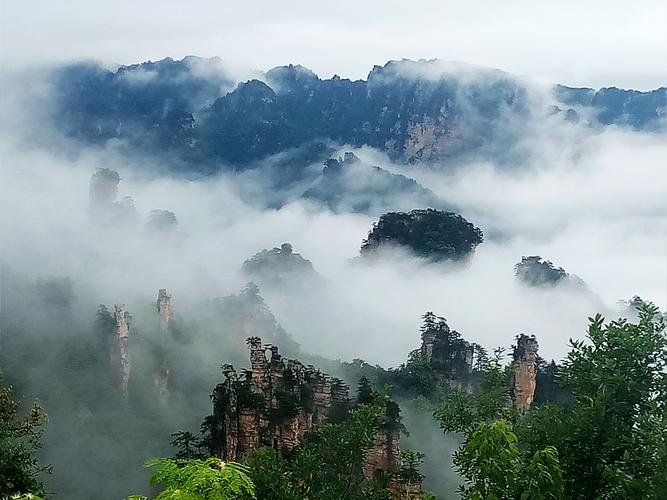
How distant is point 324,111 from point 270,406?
143718mm

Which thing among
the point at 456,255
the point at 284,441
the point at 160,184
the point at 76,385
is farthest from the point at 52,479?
the point at 160,184

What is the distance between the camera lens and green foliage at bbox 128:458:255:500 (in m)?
7.98

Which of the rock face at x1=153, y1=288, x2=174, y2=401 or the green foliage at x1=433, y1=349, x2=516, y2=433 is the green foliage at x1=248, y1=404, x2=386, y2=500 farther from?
the rock face at x1=153, y1=288, x2=174, y2=401

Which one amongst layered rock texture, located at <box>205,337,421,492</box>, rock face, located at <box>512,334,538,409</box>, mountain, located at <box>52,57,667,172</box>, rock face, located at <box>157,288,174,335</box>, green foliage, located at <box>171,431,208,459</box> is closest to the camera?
layered rock texture, located at <box>205,337,421,492</box>

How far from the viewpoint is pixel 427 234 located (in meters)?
63.1

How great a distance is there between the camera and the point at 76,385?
37250 millimetres

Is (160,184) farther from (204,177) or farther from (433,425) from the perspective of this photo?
(433,425)

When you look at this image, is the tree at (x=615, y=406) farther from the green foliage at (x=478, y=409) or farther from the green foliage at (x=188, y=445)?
the green foliage at (x=188, y=445)

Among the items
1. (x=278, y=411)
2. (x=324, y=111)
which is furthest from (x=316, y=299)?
(x=324, y=111)

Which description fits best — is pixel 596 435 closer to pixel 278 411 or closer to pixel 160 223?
pixel 278 411

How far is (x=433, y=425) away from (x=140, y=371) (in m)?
16.1

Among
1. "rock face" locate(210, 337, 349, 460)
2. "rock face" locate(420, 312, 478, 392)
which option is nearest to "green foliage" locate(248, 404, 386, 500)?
"rock face" locate(210, 337, 349, 460)

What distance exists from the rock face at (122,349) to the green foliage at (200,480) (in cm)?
3075

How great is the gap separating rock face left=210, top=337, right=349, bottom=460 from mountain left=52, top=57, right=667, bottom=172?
114 meters
